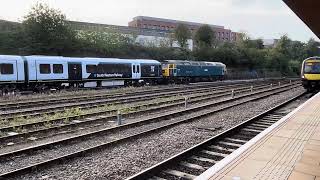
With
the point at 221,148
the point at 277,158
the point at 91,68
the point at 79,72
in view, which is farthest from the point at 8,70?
the point at 277,158

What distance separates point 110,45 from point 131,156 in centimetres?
5205

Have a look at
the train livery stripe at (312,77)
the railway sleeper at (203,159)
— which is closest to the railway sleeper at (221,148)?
the railway sleeper at (203,159)

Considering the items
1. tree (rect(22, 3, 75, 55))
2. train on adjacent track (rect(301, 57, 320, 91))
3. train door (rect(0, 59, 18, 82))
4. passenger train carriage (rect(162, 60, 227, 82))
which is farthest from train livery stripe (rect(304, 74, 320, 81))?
tree (rect(22, 3, 75, 55))

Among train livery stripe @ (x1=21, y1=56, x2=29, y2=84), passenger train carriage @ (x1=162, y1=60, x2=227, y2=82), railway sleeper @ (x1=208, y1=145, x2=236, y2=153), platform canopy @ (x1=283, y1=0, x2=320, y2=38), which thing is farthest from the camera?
passenger train carriage @ (x1=162, y1=60, x2=227, y2=82)

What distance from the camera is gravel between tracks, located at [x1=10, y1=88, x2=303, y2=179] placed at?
25.8 ft

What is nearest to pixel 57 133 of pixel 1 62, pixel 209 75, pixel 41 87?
pixel 1 62

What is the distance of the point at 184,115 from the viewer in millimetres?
17016

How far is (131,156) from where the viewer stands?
9297 mm

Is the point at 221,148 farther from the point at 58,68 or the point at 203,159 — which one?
the point at 58,68

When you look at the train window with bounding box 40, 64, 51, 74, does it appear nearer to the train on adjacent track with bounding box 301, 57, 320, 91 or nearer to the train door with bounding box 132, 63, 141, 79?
the train door with bounding box 132, 63, 141, 79

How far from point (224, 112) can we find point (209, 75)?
39.0 meters

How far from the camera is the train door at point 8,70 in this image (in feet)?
90.3

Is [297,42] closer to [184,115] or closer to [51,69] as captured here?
[51,69]

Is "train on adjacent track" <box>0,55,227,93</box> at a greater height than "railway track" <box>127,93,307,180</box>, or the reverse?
"train on adjacent track" <box>0,55,227,93</box>
